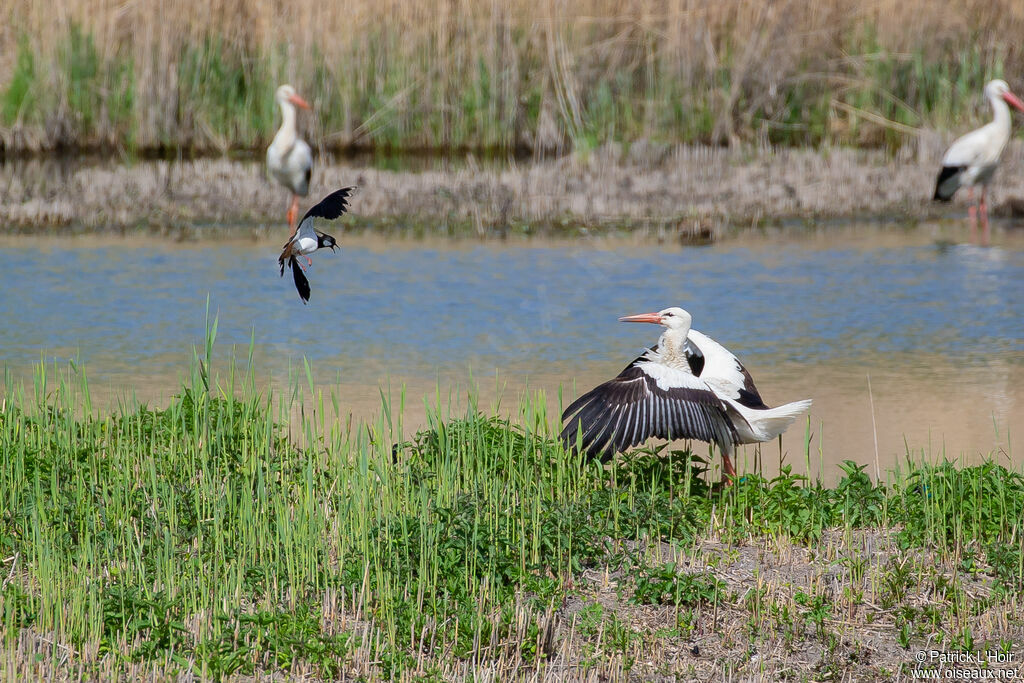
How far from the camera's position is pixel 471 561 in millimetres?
4082

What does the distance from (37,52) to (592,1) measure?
5546 mm

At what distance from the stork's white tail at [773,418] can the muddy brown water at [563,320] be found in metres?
0.38

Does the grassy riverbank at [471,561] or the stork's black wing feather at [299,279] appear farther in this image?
the stork's black wing feather at [299,279]

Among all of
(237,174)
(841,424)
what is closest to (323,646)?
(841,424)

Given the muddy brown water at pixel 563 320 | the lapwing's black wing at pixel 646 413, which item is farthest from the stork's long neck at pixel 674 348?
the muddy brown water at pixel 563 320

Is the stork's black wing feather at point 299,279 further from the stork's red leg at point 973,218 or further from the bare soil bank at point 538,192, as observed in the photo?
the stork's red leg at point 973,218

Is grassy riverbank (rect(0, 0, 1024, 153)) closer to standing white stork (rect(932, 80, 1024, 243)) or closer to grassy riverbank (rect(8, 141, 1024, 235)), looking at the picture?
grassy riverbank (rect(8, 141, 1024, 235))

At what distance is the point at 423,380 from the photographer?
6.57m

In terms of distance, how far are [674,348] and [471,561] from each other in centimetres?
160

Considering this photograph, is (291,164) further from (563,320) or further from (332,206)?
(332,206)

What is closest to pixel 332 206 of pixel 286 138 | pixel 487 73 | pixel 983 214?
pixel 286 138

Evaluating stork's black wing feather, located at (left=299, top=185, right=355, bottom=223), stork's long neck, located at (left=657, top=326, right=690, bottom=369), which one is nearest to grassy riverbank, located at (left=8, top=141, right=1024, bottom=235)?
stork's long neck, located at (left=657, top=326, right=690, bottom=369)

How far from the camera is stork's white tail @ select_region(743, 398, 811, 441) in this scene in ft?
15.7

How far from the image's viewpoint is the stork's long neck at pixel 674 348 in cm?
534
